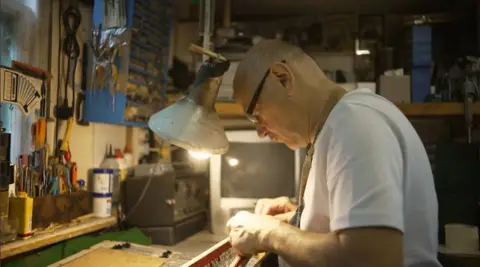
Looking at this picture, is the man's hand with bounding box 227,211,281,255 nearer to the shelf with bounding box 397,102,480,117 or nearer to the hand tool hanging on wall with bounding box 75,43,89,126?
the hand tool hanging on wall with bounding box 75,43,89,126

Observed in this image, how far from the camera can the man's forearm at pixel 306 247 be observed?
0.87 meters

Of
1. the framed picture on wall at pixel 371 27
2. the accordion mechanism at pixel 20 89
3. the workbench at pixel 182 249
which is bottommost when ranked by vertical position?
the workbench at pixel 182 249

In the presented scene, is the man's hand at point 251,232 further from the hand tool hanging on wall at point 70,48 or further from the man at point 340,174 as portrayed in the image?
the hand tool hanging on wall at point 70,48

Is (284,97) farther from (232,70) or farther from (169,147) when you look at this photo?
(169,147)

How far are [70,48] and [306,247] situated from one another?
3.72ft

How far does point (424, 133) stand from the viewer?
93.0 inches

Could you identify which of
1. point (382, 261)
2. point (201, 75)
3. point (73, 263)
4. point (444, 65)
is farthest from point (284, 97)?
point (444, 65)

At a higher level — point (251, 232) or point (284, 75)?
point (284, 75)

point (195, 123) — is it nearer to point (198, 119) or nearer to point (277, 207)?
point (198, 119)

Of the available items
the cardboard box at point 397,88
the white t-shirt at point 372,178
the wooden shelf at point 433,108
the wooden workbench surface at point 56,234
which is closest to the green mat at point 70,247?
the wooden workbench surface at point 56,234

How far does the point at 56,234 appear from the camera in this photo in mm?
1380

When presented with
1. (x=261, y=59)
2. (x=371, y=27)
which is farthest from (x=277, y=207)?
(x=371, y=27)

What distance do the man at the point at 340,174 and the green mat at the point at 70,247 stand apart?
599 millimetres

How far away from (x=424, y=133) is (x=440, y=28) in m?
0.54
